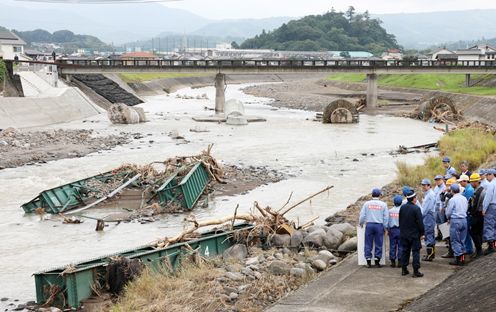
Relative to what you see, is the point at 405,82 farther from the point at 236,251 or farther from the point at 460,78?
the point at 236,251

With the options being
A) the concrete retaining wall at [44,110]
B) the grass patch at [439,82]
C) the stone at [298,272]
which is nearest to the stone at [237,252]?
the stone at [298,272]

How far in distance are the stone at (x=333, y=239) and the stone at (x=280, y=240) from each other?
1102 mm

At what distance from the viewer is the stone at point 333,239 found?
17.0m

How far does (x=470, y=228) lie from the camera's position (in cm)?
1402

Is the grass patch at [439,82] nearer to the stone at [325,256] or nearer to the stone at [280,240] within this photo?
the stone at [280,240]

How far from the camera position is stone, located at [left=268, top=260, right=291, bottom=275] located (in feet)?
48.8

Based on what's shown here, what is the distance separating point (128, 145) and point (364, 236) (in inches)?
1383

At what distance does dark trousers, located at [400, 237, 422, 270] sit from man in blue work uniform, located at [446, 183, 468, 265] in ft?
3.13

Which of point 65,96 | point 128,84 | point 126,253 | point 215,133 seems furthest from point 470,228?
point 128,84

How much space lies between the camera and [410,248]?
13664 millimetres

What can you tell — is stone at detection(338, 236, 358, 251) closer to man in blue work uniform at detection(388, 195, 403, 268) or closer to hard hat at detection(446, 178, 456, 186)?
man in blue work uniform at detection(388, 195, 403, 268)

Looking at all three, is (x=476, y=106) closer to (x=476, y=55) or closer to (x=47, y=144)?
(x=47, y=144)

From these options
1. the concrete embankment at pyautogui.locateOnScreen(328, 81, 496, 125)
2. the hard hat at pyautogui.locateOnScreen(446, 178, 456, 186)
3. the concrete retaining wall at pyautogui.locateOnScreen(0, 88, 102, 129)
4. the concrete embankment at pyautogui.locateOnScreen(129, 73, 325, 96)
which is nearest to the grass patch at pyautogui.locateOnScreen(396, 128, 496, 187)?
the hard hat at pyautogui.locateOnScreen(446, 178, 456, 186)

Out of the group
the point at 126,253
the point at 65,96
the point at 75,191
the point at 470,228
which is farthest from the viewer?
the point at 65,96
